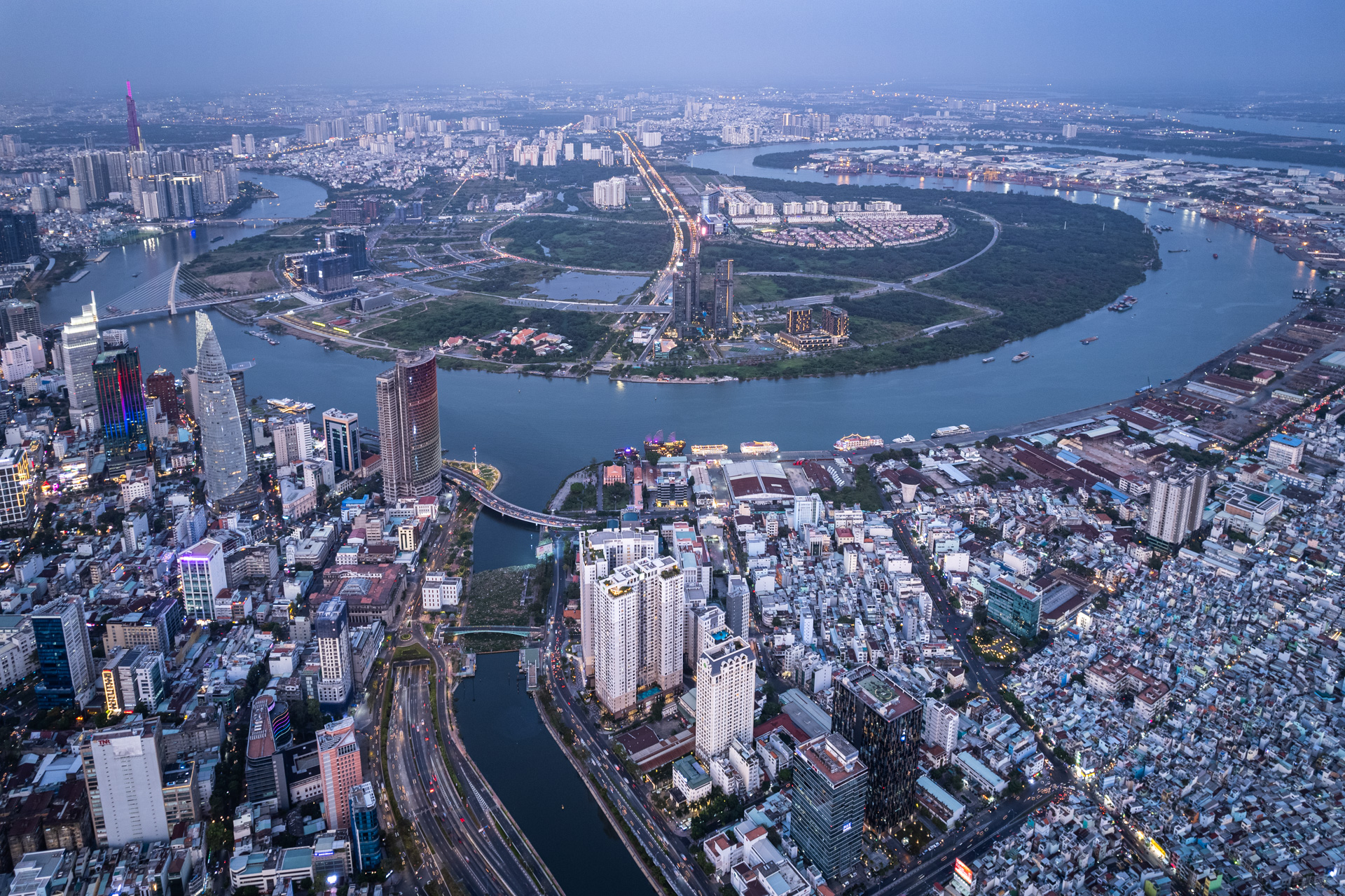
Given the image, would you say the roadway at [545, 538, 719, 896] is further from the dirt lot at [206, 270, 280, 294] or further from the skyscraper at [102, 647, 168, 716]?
the dirt lot at [206, 270, 280, 294]

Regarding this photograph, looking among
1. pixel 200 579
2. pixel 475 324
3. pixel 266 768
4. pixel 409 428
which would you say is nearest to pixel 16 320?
pixel 475 324

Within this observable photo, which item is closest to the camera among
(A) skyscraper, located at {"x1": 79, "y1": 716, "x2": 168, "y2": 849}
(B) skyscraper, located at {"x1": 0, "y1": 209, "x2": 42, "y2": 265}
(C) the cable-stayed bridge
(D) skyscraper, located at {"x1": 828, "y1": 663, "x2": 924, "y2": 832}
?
(A) skyscraper, located at {"x1": 79, "y1": 716, "x2": 168, "y2": 849}

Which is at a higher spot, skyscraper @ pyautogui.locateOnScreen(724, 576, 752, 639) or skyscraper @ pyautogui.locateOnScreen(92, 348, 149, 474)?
skyscraper @ pyautogui.locateOnScreen(92, 348, 149, 474)

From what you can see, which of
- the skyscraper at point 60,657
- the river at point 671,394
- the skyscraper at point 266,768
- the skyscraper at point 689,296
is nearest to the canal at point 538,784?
the river at point 671,394

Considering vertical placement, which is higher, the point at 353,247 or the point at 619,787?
the point at 353,247

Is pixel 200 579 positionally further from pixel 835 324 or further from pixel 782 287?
pixel 782 287

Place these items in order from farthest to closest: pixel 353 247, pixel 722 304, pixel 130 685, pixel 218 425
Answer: pixel 353 247 < pixel 722 304 < pixel 218 425 < pixel 130 685

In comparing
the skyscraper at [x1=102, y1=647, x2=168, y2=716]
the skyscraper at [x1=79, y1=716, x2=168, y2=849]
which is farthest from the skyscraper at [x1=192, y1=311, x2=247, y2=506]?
the skyscraper at [x1=79, y1=716, x2=168, y2=849]
